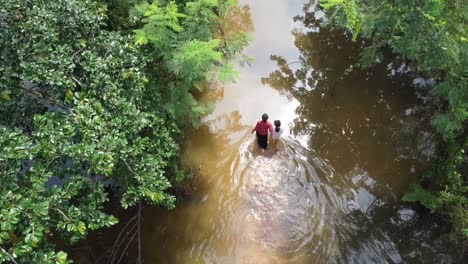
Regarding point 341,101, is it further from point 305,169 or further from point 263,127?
point 263,127

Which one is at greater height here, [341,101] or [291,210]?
[341,101]

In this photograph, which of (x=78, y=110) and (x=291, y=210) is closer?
(x=78, y=110)

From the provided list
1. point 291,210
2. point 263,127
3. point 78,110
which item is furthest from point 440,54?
point 78,110

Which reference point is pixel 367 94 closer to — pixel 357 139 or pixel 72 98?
pixel 357 139

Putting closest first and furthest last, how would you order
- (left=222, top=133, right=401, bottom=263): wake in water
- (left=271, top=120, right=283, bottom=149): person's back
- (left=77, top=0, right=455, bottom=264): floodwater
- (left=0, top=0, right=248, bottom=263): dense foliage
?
1. (left=0, top=0, right=248, bottom=263): dense foliage
2. (left=222, top=133, right=401, bottom=263): wake in water
3. (left=77, top=0, right=455, bottom=264): floodwater
4. (left=271, top=120, right=283, bottom=149): person's back

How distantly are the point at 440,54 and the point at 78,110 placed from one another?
571cm

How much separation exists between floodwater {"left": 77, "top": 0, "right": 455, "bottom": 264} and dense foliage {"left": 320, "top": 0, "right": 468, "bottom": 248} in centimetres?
106

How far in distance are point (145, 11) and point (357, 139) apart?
662 cm

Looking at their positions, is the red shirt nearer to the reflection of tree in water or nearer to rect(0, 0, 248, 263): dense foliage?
the reflection of tree in water

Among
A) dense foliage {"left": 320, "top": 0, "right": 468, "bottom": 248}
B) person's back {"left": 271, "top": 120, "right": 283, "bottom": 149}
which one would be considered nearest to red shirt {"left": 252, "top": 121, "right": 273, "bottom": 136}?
person's back {"left": 271, "top": 120, "right": 283, "bottom": 149}

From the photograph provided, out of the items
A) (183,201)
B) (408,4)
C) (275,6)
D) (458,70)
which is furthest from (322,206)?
(275,6)

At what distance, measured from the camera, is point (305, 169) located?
389 inches

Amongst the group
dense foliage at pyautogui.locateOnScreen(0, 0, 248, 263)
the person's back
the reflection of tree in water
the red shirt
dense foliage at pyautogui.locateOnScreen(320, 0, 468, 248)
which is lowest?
dense foliage at pyautogui.locateOnScreen(0, 0, 248, 263)

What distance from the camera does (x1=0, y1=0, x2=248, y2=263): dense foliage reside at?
445 centimetres
